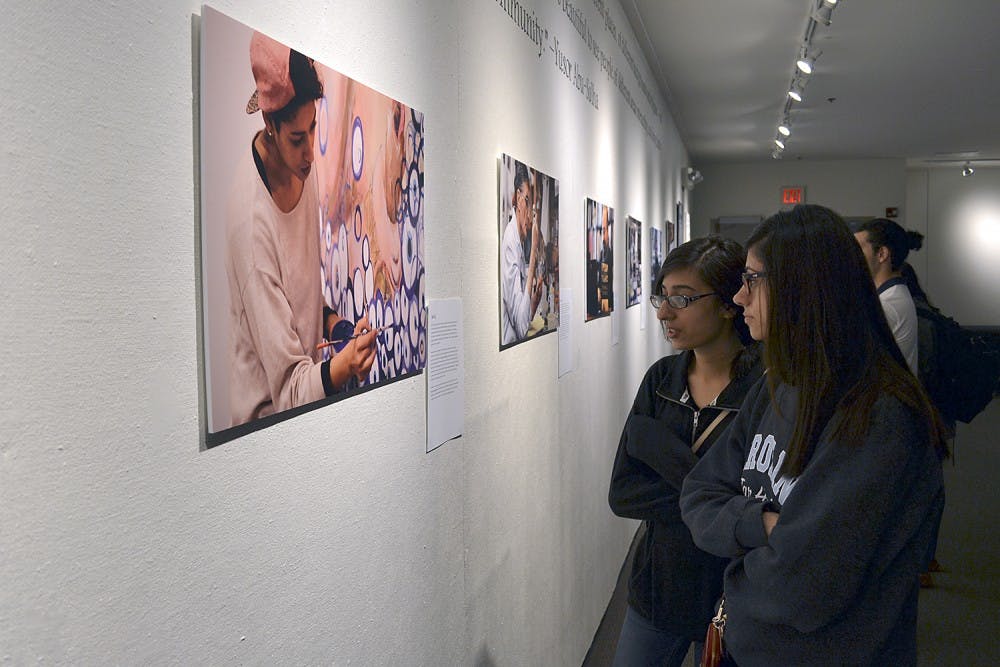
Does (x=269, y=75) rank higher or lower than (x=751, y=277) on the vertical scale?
higher

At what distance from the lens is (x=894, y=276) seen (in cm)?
470

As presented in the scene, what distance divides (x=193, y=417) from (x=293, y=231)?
1.18 feet

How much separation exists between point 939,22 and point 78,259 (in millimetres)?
7248

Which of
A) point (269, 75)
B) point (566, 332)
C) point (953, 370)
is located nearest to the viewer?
point (269, 75)

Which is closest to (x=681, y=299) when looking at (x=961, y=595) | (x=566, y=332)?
(x=566, y=332)

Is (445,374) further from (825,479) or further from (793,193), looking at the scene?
(793,193)

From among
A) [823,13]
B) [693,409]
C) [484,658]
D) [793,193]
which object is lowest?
[484,658]

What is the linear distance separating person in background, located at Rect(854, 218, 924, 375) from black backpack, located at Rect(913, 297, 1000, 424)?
0.19m

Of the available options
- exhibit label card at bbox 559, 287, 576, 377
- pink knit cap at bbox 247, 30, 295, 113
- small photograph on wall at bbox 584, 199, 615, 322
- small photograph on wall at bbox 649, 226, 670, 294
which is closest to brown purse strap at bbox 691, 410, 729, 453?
exhibit label card at bbox 559, 287, 576, 377

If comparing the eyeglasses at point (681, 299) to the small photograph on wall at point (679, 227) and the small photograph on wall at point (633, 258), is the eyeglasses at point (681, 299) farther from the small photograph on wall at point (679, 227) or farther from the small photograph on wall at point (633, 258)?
the small photograph on wall at point (679, 227)

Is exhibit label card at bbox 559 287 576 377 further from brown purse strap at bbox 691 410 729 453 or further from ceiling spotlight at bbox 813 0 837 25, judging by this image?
ceiling spotlight at bbox 813 0 837 25

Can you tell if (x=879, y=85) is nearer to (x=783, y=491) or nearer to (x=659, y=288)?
(x=659, y=288)

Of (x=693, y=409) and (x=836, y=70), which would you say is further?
(x=836, y=70)

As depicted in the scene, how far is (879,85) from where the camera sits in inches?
359
